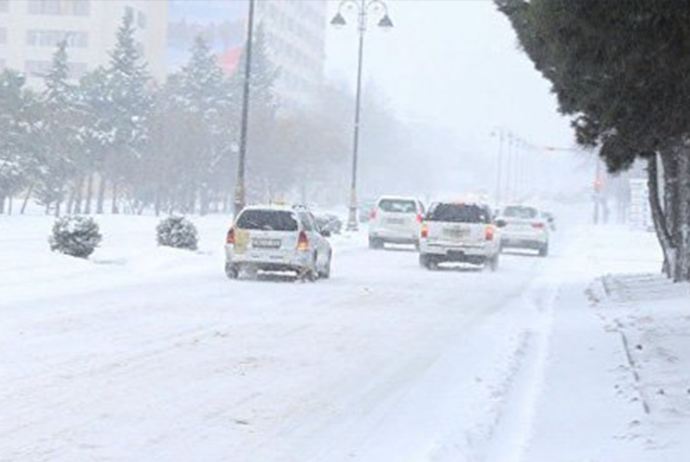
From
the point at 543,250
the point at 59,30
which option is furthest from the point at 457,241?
the point at 59,30

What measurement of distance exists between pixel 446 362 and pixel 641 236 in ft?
192

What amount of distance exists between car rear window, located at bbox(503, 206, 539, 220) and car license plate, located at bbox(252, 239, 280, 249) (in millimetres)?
19909

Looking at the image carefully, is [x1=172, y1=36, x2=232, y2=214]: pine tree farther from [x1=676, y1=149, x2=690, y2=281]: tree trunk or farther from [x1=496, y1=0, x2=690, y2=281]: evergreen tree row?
[x1=496, y1=0, x2=690, y2=281]: evergreen tree row

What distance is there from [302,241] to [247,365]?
522 inches

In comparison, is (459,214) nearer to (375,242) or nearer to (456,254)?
(456,254)

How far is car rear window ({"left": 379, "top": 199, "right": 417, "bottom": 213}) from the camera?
44912 mm

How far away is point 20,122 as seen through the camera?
63688mm

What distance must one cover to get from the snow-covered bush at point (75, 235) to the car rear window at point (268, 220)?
3.92 m

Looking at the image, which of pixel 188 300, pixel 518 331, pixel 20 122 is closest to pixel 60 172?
pixel 20 122

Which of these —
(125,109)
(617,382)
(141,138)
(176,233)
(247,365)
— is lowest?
(247,365)

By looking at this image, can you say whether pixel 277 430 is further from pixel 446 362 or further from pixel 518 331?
pixel 518 331

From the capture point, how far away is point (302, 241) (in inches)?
1053

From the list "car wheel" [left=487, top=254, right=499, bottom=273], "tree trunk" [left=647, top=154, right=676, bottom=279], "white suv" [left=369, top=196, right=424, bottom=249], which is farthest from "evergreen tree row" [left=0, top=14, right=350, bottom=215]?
"tree trunk" [left=647, top=154, right=676, bottom=279]

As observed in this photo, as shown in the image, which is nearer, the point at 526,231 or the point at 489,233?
the point at 489,233
